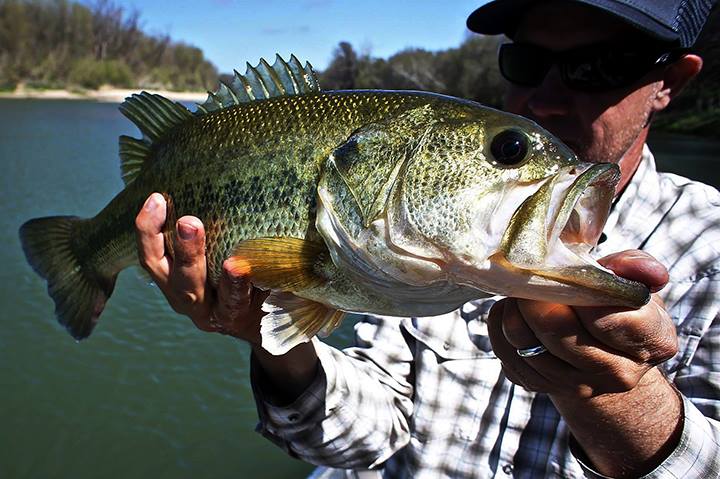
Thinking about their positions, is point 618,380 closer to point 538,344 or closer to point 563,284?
point 538,344

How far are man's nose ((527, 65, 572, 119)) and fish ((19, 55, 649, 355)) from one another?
3.26 ft

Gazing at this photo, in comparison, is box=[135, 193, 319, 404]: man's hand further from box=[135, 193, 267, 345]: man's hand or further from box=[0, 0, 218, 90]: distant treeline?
box=[0, 0, 218, 90]: distant treeline

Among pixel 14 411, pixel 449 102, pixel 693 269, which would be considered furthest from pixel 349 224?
pixel 14 411

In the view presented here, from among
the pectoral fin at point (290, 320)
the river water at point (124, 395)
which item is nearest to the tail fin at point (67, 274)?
the pectoral fin at point (290, 320)

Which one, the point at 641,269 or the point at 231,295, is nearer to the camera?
the point at 641,269

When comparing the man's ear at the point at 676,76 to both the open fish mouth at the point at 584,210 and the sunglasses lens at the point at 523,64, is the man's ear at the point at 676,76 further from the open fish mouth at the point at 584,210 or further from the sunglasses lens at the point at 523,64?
the open fish mouth at the point at 584,210

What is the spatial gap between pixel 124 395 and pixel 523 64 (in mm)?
4839

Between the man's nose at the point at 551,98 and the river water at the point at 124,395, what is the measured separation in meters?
3.50

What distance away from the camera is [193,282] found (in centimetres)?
186

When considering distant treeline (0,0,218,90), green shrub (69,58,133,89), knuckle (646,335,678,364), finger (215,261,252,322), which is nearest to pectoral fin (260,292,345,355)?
finger (215,261,252,322)

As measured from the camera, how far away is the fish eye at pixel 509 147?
1312mm

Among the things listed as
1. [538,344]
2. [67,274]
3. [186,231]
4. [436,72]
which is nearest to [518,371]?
[538,344]

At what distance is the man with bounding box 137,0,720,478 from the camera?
1.56 meters

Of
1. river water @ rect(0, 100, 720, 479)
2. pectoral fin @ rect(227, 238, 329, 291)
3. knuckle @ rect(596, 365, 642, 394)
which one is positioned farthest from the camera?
river water @ rect(0, 100, 720, 479)
